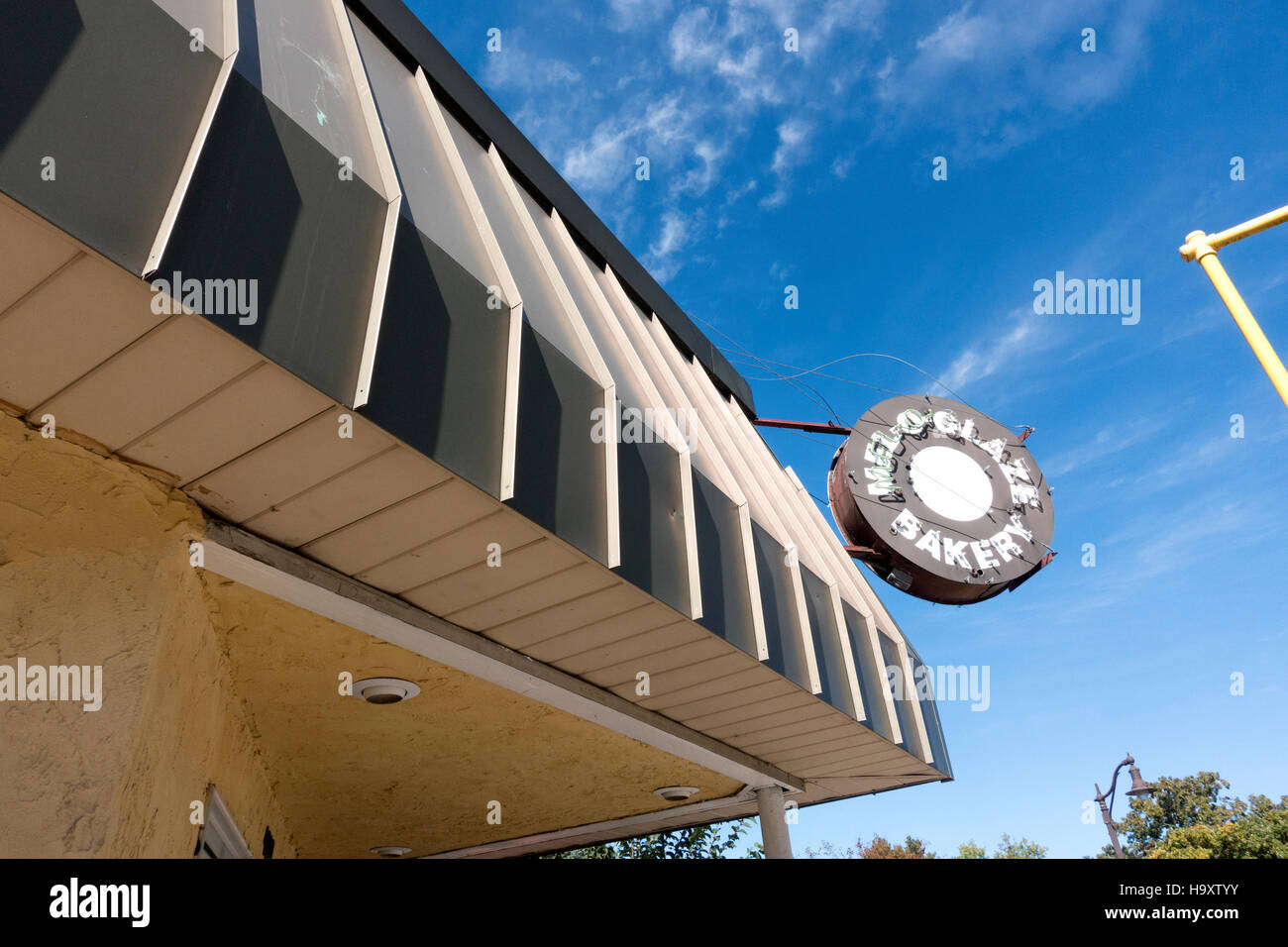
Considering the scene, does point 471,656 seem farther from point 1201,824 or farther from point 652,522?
point 1201,824

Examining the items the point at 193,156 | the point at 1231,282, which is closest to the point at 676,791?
the point at 193,156

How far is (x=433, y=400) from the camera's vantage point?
405 centimetres

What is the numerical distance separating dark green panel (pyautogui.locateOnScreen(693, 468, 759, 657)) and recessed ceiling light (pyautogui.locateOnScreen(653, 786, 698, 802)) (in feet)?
8.99

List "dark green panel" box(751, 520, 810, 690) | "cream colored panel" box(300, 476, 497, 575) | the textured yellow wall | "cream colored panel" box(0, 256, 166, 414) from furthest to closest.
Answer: "dark green panel" box(751, 520, 810, 690) → "cream colored panel" box(300, 476, 497, 575) → the textured yellow wall → "cream colored panel" box(0, 256, 166, 414)

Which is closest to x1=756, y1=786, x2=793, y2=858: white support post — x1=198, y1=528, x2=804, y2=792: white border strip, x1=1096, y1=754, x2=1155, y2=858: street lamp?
x1=198, y1=528, x2=804, y2=792: white border strip

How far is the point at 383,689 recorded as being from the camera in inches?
216

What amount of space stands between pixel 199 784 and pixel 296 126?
3.46 meters

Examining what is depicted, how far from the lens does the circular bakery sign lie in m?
10.9

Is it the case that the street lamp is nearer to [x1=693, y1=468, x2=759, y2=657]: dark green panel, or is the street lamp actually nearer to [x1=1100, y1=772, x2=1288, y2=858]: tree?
[x1=1100, y1=772, x2=1288, y2=858]: tree

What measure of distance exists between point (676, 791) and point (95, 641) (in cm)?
563

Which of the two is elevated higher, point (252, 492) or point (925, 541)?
point (925, 541)

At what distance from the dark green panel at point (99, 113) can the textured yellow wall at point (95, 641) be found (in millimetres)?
1264
